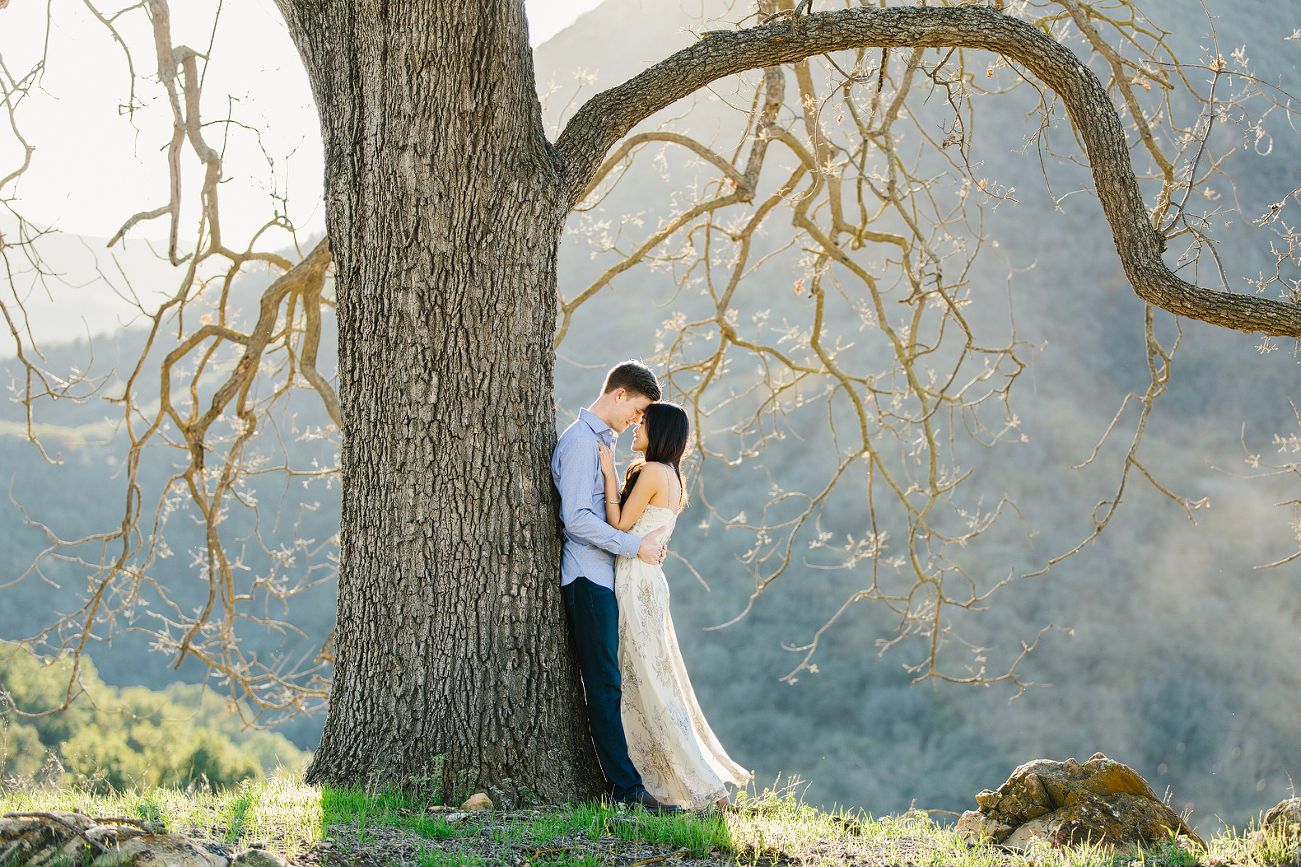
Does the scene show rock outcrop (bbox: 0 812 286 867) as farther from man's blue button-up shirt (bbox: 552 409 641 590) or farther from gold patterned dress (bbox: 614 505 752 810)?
gold patterned dress (bbox: 614 505 752 810)

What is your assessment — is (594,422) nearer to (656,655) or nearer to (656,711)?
(656,655)

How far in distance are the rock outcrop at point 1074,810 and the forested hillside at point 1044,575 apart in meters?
15.3

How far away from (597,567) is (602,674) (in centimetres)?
37

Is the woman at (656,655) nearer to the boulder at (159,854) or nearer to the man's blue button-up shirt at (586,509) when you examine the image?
the man's blue button-up shirt at (586,509)

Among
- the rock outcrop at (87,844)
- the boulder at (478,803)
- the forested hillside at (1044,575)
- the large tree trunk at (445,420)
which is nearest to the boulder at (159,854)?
the rock outcrop at (87,844)

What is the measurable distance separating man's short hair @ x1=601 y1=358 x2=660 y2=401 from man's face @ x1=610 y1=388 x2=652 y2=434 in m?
0.02

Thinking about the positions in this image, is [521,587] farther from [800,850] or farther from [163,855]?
[163,855]

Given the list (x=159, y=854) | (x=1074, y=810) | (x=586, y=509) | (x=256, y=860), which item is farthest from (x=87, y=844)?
(x=1074, y=810)

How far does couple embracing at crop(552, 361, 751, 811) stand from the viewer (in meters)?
3.27

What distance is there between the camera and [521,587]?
3176mm

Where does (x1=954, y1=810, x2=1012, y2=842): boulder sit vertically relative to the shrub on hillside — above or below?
above

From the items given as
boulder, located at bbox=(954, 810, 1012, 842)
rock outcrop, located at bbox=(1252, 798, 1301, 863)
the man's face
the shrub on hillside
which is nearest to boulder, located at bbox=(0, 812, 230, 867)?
the man's face

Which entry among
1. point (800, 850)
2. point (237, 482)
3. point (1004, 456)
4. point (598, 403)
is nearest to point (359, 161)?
point (598, 403)

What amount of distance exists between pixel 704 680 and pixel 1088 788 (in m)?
20.9
